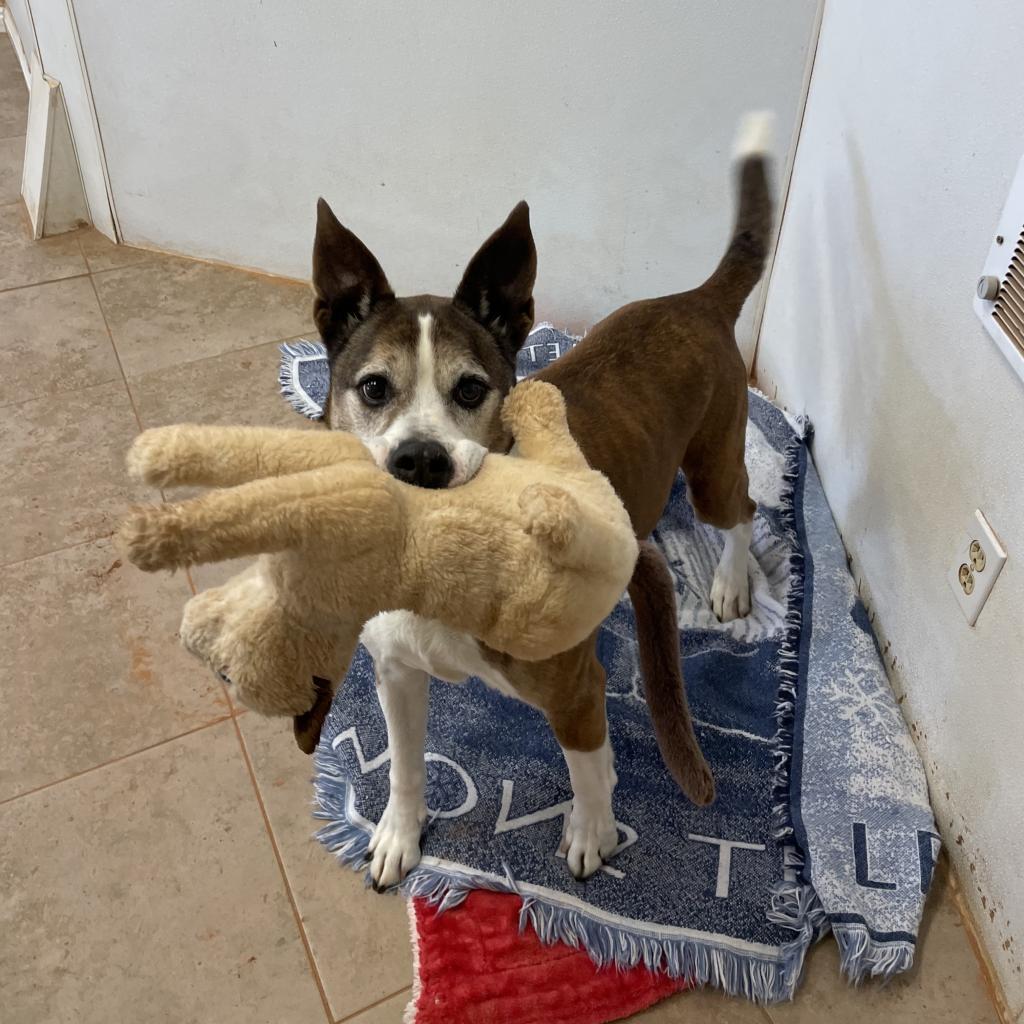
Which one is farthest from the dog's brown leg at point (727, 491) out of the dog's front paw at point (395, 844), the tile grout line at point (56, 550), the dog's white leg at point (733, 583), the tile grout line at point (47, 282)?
the tile grout line at point (47, 282)

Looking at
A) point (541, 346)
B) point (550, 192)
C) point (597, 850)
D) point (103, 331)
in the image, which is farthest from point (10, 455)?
point (597, 850)

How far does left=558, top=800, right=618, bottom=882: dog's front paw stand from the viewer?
1.92m

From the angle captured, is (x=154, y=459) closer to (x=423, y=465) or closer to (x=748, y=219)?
(x=423, y=465)

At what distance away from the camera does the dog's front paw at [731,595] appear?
254 centimetres

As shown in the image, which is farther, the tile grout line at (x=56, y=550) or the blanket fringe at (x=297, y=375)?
the blanket fringe at (x=297, y=375)

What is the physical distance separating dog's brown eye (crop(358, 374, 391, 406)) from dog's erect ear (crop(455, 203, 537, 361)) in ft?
0.87

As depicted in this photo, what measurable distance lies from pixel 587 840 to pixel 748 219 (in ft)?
4.82

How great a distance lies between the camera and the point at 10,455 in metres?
3.01

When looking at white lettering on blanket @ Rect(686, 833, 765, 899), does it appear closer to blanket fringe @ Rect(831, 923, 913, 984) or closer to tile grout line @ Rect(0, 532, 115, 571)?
blanket fringe @ Rect(831, 923, 913, 984)

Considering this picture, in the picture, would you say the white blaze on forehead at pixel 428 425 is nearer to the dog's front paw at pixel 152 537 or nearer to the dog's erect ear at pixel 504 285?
the dog's erect ear at pixel 504 285

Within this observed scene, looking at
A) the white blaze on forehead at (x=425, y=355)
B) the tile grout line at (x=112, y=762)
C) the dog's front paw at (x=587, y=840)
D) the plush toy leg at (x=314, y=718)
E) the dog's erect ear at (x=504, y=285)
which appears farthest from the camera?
the tile grout line at (x=112, y=762)

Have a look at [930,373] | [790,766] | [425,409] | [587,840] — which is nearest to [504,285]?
[425,409]

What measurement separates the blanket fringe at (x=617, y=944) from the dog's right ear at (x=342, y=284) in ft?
3.56

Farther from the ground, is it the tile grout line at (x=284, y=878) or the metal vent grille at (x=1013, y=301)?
the metal vent grille at (x=1013, y=301)
